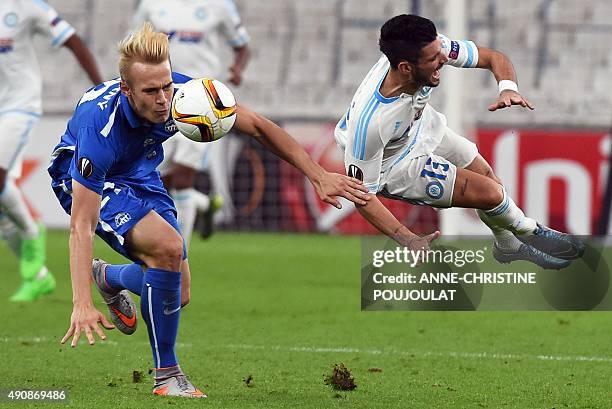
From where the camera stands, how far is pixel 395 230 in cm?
586

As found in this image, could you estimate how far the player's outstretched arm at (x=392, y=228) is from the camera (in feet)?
18.3

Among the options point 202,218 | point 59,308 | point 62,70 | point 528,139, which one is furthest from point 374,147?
point 62,70

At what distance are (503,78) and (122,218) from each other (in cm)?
202

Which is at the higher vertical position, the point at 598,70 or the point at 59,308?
the point at 598,70

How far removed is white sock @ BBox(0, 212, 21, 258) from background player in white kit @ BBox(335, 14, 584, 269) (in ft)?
10.6

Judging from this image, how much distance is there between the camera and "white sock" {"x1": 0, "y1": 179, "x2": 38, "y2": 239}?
9.11m

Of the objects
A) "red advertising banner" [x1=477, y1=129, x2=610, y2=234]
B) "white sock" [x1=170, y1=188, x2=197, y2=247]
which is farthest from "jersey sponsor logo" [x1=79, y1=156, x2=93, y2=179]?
"red advertising banner" [x1=477, y1=129, x2=610, y2=234]

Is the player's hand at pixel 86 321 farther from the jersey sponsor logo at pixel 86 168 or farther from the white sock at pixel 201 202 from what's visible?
the white sock at pixel 201 202

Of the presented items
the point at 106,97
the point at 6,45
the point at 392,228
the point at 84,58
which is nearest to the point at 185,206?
the point at 84,58

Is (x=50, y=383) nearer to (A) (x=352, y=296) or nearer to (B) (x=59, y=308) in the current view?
(B) (x=59, y=308)

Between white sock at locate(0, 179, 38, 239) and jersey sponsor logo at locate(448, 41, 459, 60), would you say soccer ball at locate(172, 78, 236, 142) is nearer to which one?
jersey sponsor logo at locate(448, 41, 459, 60)

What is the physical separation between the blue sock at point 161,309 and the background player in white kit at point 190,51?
478cm

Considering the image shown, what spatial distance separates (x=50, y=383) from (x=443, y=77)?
26.7 ft

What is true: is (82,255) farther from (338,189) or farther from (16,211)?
(16,211)
